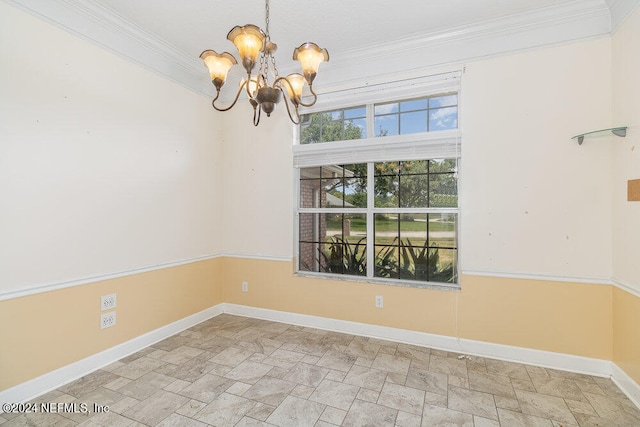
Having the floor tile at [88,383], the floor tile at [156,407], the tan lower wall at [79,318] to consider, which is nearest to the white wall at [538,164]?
the floor tile at [156,407]

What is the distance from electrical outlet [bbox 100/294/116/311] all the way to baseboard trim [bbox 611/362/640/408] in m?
3.98

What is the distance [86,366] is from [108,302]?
490 mm

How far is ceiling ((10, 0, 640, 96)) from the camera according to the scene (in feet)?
7.59

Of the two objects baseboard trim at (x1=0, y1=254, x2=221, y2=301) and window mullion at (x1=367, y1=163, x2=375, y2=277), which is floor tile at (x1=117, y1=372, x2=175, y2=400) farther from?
window mullion at (x1=367, y1=163, x2=375, y2=277)

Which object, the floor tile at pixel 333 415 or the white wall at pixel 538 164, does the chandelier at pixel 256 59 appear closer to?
the white wall at pixel 538 164

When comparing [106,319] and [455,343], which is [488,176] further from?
[106,319]

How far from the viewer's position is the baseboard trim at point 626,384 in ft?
6.59

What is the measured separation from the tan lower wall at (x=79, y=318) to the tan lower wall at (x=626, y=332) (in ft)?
12.6

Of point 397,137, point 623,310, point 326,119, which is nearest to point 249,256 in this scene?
point 326,119

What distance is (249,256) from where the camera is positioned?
365cm

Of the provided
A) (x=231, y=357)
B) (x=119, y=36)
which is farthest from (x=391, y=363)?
(x=119, y=36)

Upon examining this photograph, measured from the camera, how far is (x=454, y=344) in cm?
273

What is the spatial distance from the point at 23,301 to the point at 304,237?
236 cm

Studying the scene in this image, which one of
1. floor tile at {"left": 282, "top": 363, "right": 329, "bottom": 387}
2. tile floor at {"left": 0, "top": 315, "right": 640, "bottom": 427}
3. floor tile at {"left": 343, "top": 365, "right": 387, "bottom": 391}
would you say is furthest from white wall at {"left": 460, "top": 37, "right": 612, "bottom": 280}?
floor tile at {"left": 282, "top": 363, "right": 329, "bottom": 387}
